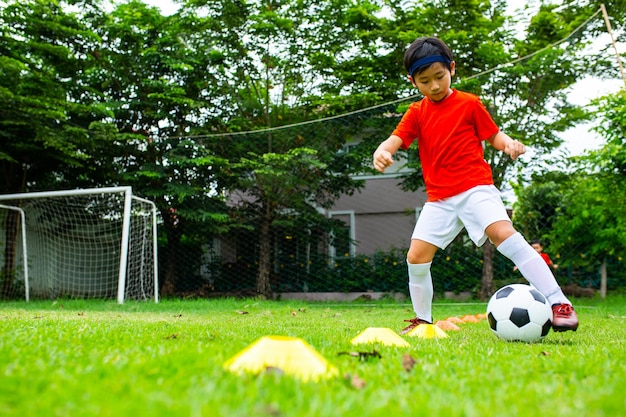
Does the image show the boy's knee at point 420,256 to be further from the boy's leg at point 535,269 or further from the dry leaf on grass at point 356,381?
the dry leaf on grass at point 356,381

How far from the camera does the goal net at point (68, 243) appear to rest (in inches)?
434

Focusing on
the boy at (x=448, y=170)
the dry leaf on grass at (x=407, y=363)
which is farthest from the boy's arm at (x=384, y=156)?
the dry leaf on grass at (x=407, y=363)

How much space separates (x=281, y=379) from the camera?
1537mm

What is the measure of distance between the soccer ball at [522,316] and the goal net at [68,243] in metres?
8.52

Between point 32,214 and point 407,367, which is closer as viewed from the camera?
point 407,367

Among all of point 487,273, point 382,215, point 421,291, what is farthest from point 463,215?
point 382,215

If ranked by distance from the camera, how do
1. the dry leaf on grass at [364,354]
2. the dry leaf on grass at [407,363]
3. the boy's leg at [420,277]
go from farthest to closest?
1. the boy's leg at [420,277]
2. the dry leaf on grass at [364,354]
3. the dry leaf on grass at [407,363]

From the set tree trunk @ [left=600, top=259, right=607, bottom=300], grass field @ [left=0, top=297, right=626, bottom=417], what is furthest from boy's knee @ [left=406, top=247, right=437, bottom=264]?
tree trunk @ [left=600, top=259, right=607, bottom=300]

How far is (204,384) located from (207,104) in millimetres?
10242

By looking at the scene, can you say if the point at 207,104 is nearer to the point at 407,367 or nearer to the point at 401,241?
the point at 401,241

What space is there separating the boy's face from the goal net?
7.97 metres

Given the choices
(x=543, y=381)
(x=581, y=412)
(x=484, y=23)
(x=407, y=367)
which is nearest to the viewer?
(x=581, y=412)

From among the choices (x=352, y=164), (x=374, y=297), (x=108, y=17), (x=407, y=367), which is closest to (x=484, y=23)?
(x=352, y=164)

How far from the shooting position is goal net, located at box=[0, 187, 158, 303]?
11.0m
